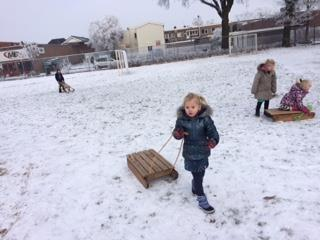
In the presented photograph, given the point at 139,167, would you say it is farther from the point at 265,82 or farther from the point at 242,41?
the point at 242,41

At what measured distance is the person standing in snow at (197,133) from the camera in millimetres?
3678

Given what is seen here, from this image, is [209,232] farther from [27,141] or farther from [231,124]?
[27,141]

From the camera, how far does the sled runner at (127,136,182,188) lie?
472 cm

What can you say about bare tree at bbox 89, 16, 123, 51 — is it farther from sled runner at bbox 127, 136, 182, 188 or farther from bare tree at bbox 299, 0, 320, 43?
sled runner at bbox 127, 136, 182, 188

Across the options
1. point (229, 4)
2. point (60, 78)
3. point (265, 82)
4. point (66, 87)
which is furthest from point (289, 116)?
point (229, 4)

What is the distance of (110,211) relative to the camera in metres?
4.25

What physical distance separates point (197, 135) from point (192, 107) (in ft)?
Answer: 1.34

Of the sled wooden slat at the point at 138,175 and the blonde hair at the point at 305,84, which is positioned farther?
the blonde hair at the point at 305,84

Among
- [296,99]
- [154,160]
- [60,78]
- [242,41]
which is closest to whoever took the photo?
[154,160]

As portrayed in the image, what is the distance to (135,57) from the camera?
33.1 meters

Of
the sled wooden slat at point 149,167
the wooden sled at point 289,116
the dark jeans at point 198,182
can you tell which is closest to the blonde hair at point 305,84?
the wooden sled at point 289,116

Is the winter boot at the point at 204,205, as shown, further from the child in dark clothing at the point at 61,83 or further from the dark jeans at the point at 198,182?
the child in dark clothing at the point at 61,83

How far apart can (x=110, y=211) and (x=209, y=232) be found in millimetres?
1485

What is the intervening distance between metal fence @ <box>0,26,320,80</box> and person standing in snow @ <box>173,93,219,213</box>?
25.7 metres
